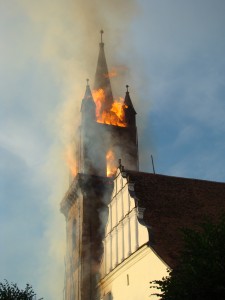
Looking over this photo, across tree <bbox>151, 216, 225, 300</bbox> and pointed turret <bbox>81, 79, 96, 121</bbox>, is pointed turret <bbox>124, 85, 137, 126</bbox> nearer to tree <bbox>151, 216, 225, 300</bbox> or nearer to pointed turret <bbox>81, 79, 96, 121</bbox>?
pointed turret <bbox>81, 79, 96, 121</bbox>

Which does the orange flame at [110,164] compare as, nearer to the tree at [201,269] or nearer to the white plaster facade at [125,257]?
the white plaster facade at [125,257]

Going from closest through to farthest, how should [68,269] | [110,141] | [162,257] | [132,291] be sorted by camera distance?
[162,257]
[132,291]
[68,269]
[110,141]

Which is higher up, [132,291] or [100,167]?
[100,167]

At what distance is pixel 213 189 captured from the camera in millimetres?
30172

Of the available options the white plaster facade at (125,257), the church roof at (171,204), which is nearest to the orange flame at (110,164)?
the white plaster facade at (125,257)

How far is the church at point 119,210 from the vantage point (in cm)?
2545

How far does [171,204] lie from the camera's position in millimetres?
27672

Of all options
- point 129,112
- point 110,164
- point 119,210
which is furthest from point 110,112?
point 119,210

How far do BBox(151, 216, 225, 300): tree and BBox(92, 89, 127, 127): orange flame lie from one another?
2693 centimetres

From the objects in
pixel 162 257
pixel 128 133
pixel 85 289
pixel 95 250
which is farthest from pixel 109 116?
pixel 162 257

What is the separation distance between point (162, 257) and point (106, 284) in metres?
8.10

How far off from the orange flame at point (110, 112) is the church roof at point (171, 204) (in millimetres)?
13402

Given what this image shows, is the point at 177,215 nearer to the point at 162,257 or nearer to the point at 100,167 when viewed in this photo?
the point at 162,257

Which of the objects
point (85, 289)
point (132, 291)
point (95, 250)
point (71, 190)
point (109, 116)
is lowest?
point (132, 291)
